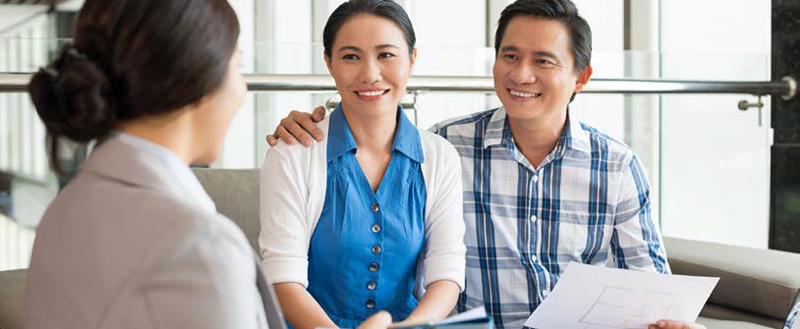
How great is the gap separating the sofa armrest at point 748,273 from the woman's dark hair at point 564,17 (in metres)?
0.59

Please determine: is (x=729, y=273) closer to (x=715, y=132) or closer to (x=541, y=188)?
(x=541, y=188)

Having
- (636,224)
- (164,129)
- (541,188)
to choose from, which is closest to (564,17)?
(541,188)

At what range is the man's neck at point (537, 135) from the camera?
1.93 m

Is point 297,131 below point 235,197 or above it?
above

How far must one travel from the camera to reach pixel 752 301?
2.02 meters

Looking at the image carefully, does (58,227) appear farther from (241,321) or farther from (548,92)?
(548,92)

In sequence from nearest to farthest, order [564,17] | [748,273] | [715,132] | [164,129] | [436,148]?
[164,129]
[436,148]
[564,17]
[748,273]
[715,132]

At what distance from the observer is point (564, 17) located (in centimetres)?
193

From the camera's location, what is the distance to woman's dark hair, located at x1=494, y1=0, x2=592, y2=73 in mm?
1920

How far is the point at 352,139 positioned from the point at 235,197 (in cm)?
42

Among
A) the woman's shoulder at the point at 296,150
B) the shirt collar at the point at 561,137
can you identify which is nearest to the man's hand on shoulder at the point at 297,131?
the woman's shoulder at the point at 296,150

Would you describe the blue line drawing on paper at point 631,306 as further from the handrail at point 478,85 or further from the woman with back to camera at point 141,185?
the handrail at point 478,85

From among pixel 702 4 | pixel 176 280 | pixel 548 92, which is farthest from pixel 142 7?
pixel 702 4

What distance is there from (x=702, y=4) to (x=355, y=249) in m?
2.68
